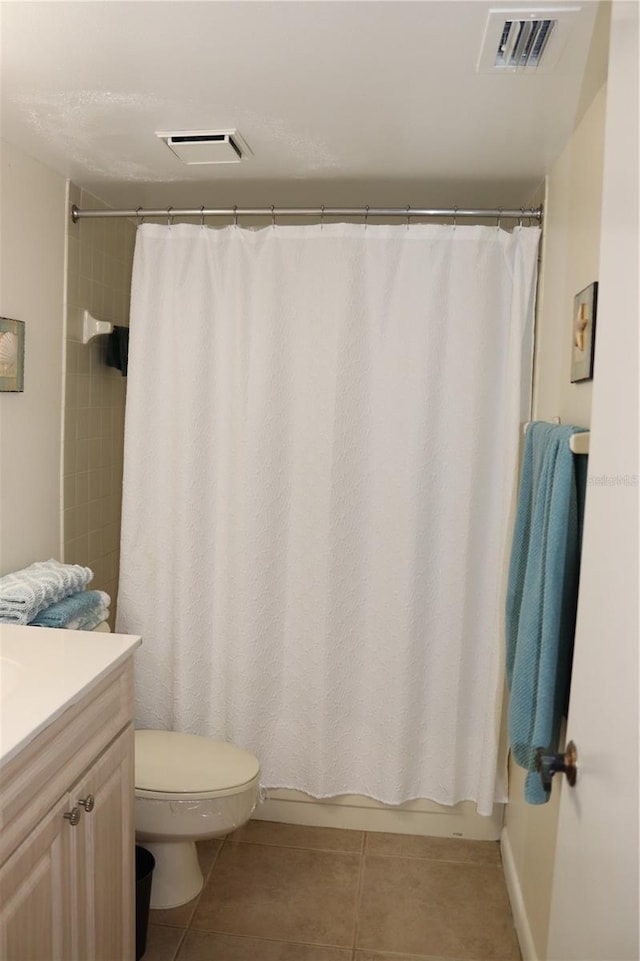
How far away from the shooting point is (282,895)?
2.23 meters

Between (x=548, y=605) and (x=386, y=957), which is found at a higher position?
(x=548, y=605)

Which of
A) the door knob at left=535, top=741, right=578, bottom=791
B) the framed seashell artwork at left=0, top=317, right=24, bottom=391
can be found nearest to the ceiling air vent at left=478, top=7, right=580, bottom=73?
the door knob at left=535, top=741, right=578, bottom=791

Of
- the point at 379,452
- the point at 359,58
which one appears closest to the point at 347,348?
the point at 379,452

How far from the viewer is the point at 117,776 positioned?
1646 millimetres

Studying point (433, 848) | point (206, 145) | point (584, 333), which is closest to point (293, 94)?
point (206, 145)

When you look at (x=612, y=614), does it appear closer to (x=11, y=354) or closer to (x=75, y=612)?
→ (x=75, y=612)

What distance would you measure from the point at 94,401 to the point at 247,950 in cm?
179

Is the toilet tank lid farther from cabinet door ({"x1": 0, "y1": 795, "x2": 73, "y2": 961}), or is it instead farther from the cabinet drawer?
cabinet door ({"x1": 0, "y1": 795, "x2": 73, "y2": 961})

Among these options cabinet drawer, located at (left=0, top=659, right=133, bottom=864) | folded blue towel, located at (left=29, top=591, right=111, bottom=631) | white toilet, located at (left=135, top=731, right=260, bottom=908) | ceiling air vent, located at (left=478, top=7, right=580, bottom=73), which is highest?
ceiling air vent, located at (left=478, top=7, right=580, bottom=73)

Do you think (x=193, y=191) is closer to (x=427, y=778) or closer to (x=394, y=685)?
(x=394, y=685)

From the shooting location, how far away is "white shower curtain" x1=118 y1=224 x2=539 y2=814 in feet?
7.52

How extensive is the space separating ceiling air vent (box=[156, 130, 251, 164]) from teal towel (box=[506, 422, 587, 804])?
1.12 meters

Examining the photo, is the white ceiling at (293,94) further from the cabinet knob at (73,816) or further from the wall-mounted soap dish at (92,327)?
the cabinet knob at (73,816)

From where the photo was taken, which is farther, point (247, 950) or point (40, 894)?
point (247, 950)
